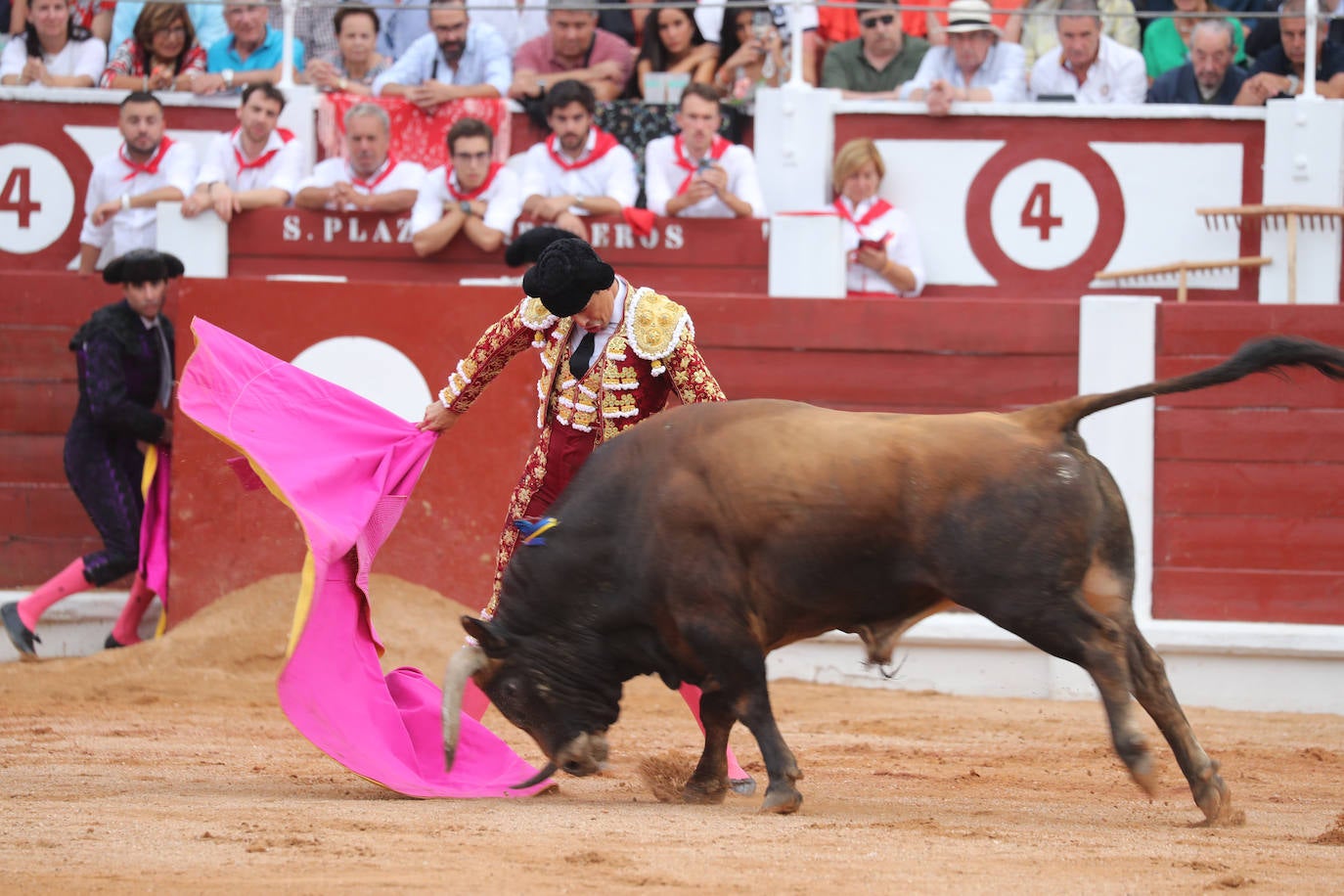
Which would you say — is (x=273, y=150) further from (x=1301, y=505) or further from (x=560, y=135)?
(x=1301, y=505)

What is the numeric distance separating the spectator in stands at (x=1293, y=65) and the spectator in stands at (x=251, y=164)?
412cm

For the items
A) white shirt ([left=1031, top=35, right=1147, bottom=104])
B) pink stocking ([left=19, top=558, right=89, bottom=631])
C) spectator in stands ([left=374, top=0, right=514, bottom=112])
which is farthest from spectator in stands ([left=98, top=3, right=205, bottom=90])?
white shirt ([left=1031, top=35, right=1147, bottom=104])

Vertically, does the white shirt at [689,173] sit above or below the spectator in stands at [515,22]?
below

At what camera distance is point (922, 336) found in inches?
251

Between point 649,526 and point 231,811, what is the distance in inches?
42.1

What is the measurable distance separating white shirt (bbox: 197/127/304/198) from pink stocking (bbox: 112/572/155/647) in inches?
76.2

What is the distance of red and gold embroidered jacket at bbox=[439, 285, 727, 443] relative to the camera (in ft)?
13.8

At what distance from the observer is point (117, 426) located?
6406mm

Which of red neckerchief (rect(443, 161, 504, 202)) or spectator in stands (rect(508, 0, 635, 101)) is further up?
spectator in stands (rect(508, 0, 635, 101))

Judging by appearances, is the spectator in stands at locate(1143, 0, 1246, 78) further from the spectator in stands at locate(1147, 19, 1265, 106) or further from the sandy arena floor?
the sandy arena floor

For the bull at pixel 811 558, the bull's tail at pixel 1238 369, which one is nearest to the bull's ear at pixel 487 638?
the bull at pixel 811 558

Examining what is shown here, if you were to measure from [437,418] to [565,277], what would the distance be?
2.34 ft

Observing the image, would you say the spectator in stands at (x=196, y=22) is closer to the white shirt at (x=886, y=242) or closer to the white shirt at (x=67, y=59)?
the white shirt at (x=67, y=59)

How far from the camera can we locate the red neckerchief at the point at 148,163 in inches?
301
